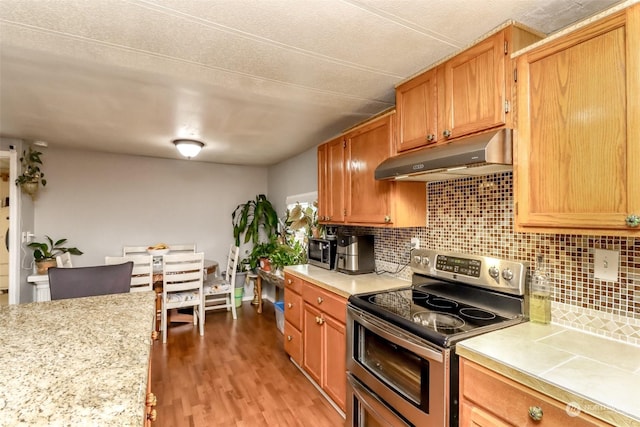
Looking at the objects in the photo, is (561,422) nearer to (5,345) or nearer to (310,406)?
(310,406)

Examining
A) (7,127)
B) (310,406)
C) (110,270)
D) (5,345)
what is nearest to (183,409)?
(310,406)

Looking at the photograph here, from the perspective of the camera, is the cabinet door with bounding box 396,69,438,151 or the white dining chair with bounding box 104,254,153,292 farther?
the white dining chair with bounding box 104,254,153,292

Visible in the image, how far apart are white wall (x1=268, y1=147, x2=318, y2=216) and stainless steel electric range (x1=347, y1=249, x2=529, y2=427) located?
215 cm

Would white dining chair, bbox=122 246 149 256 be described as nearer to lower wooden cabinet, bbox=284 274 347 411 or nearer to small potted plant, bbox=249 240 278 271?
small potted plant, bbox=249 240 278 271

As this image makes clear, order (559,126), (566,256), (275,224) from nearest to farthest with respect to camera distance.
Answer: (559,126), (566,256), (275,224)

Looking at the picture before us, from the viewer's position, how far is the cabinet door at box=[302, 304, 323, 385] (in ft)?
7.89

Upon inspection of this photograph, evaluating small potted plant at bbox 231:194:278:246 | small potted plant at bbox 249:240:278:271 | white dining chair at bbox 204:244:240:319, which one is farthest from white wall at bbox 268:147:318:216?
white dining chair at bbox 204:244:240:319

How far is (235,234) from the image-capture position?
5027 millimetres

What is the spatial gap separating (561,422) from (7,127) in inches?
177

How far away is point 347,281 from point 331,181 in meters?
0.95

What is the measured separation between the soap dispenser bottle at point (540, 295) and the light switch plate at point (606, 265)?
0.21 metres

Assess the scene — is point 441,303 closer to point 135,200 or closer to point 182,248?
point 182,248

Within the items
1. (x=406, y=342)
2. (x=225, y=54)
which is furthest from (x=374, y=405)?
(x=225, y=54)

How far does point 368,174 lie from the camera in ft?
7.84
